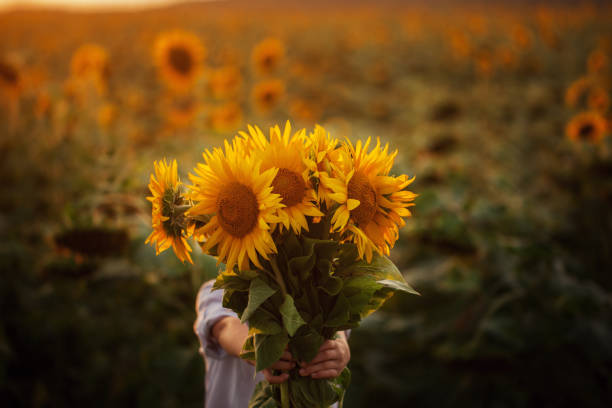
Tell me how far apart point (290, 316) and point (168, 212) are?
1.07 feet

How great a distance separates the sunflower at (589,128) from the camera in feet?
11.4

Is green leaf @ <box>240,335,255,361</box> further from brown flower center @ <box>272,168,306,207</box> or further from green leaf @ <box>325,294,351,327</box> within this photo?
brown flower center @ <box>272,168,306,207</box>

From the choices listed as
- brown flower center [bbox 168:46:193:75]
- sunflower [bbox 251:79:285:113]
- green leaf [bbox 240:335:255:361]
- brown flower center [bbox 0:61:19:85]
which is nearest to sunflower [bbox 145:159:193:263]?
green leaf [bbox 240:335:255:361]

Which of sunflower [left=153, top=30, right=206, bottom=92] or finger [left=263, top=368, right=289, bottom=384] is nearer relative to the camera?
finger [left=263, top=368, right=289, bottom=384]

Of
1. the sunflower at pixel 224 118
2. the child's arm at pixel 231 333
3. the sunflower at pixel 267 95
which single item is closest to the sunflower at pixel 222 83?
the sunflower at pixel 224 118

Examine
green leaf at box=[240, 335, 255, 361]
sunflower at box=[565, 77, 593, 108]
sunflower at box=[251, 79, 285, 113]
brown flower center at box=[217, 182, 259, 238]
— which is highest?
sunflower at box=[251, 79, 285, 113]

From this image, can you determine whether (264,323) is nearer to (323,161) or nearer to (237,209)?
(237,209)

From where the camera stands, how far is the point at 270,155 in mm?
867

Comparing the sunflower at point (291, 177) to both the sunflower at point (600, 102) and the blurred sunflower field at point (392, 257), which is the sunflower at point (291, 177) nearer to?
the blurred sunflower field at point (392, 257)

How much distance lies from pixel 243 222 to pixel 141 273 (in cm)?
159

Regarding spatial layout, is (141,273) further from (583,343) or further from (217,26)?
(217,26)

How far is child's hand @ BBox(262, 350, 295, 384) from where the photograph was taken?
3.15 feet

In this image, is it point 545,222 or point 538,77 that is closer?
point 545,222

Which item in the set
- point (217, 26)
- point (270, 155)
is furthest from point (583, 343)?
point (217, 26)
